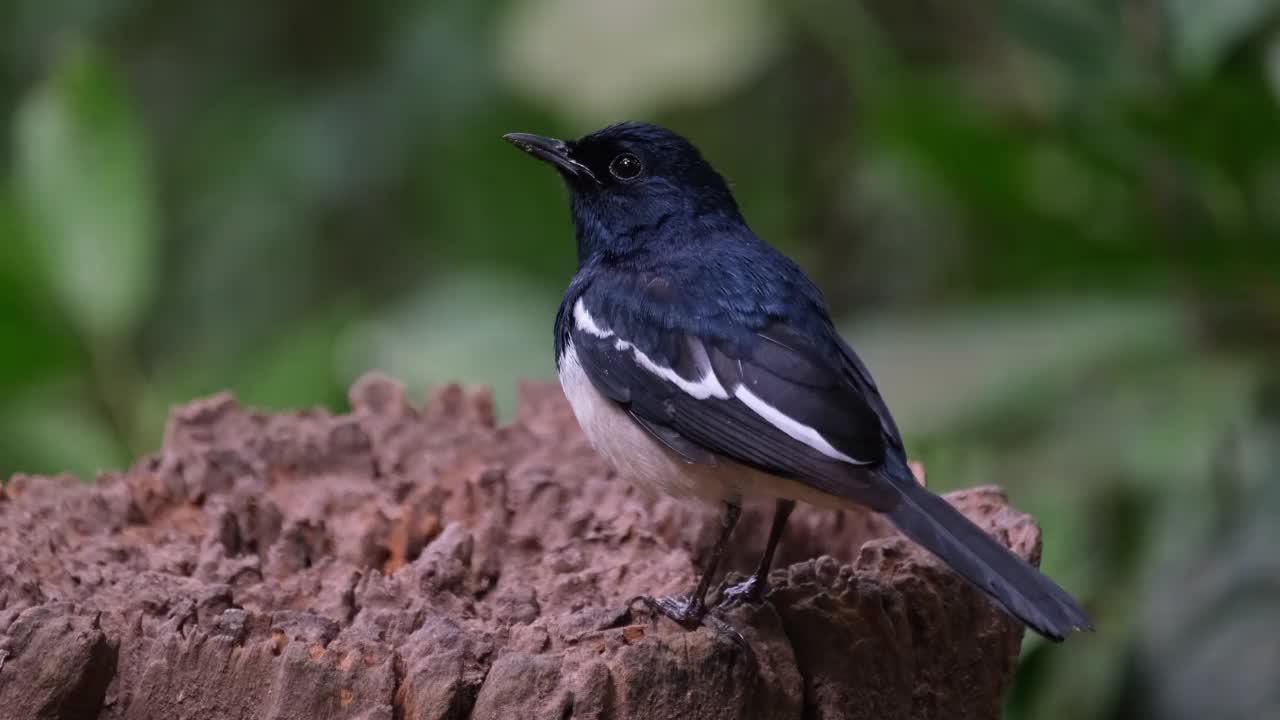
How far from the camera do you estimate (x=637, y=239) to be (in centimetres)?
326

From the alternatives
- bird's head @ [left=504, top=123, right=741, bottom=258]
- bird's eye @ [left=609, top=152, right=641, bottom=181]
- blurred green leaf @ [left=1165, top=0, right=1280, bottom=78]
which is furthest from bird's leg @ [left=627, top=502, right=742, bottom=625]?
blurred green leaf @ [left=1165, top=0, right=1280, bottom=78]

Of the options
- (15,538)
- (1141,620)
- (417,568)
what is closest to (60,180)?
(15,538)

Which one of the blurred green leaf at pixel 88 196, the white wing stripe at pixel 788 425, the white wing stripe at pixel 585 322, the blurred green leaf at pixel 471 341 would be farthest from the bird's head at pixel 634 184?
the blurred green leaf at pixel 88 196

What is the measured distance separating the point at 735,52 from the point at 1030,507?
1685mm

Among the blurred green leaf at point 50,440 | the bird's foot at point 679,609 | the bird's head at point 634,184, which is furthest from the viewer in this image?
the blurred green leaf at point 50,440

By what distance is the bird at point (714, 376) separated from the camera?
2457 millimetres

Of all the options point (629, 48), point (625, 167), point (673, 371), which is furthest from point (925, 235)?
point (673, 371)

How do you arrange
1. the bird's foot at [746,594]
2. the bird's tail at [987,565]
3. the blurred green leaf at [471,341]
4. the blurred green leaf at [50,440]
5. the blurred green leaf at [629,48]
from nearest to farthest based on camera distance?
the bird's tail at [987,565]
the bird's foot at [746,594]
the blurred green leaf at [50,440]
the blurred green leaf at [629,48]
the blurred green leaf at [471,341]

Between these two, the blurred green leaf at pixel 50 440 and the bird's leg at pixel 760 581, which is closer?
the bird's leg at pixel 760 581

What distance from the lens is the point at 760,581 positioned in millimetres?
Result: 2732

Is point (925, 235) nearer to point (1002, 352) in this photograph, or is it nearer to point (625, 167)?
point (1002, 352)

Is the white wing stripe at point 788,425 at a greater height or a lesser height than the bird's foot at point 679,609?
greater

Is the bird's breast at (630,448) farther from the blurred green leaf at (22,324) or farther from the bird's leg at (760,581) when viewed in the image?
the blurred green leaf at (22,324)

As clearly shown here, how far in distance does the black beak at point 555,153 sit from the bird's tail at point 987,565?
1.19 m
